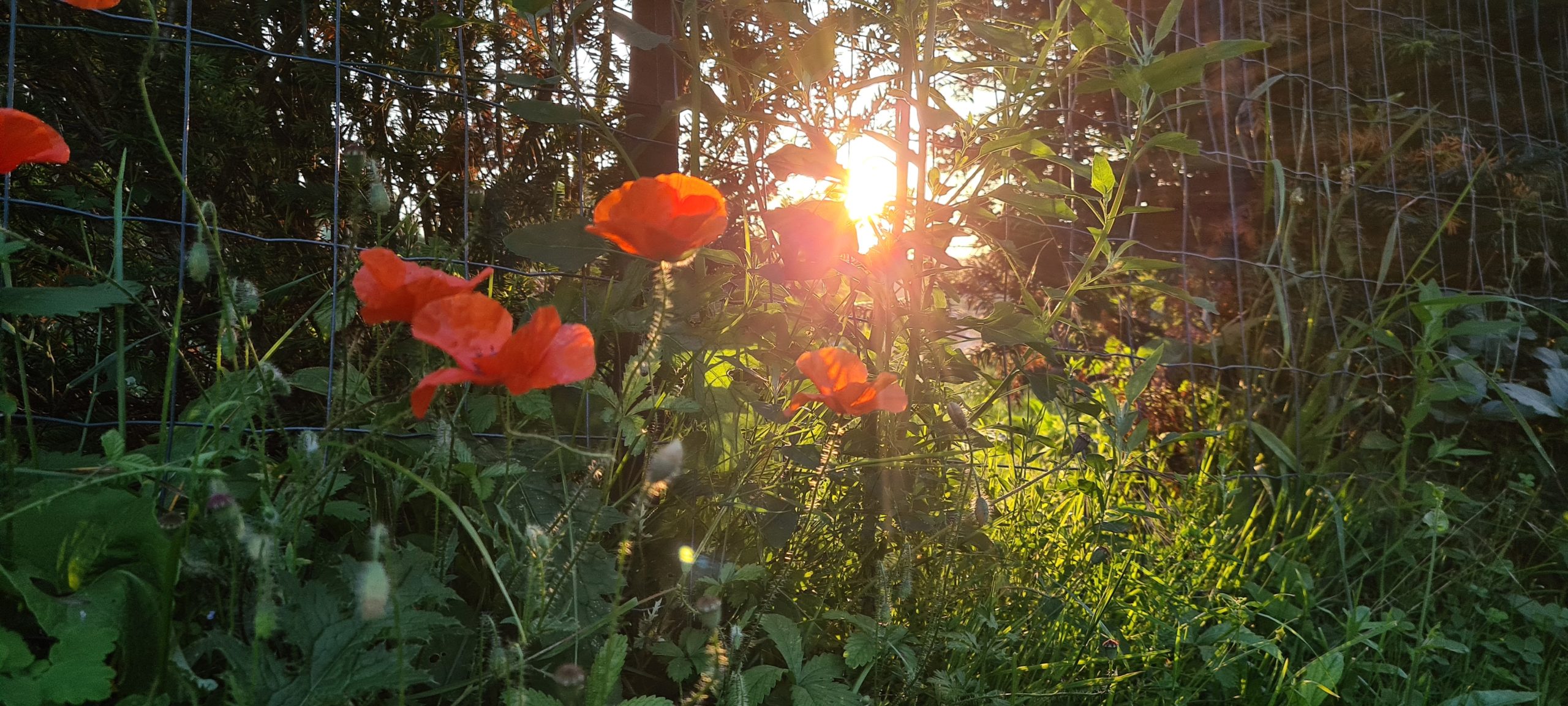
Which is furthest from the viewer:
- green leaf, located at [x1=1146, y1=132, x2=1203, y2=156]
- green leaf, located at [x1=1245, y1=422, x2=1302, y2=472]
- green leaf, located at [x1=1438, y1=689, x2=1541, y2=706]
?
green leaf, located at [x1=1245, y1=422, x2=1302, y2=472]

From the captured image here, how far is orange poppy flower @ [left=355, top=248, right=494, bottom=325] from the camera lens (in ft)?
2.61

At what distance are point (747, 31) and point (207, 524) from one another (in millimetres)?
1136

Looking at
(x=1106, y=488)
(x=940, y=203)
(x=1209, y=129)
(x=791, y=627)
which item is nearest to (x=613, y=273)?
(x=940, y=203)

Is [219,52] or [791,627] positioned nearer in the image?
[791,627]

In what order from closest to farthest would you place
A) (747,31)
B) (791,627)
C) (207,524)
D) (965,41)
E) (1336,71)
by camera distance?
(207,524)
(791,627)
(747,31)
(965,41)
(1336,71)

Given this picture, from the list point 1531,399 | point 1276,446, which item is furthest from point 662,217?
point 1531,399

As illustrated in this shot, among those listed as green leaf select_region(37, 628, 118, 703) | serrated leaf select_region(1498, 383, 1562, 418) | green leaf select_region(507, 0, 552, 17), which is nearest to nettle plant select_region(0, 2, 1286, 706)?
green leaf select_region(37, 628, 118, 703)

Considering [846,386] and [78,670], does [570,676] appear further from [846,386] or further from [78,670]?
[846,386]

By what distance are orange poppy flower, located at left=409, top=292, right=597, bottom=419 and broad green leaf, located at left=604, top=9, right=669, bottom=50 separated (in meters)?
0.57

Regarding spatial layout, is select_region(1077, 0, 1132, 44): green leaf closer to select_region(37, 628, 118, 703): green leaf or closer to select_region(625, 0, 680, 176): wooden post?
select_region(625, 0, 680, 176): wooden post

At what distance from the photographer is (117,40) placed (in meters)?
1.36

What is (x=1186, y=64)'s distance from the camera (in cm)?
124

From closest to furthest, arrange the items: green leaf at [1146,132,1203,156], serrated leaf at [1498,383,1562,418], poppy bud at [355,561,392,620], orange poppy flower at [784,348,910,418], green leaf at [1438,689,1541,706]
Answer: poppy bud at [355,561,392,620]
orange poppy flower at [784,348,910,418]
green leaf at [1146,132,1203,156]
green leaf at [1438,689,1541,706]
serrated leaf at [1498,383,1562,418]

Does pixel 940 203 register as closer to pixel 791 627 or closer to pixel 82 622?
pixel 791 627
